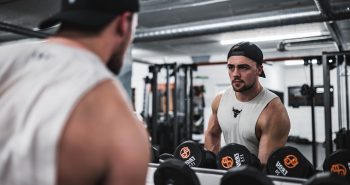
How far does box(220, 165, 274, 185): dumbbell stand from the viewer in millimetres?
1106

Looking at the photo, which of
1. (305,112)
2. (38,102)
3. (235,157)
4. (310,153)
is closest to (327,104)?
(235,157)

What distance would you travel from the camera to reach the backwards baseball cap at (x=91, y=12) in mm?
758

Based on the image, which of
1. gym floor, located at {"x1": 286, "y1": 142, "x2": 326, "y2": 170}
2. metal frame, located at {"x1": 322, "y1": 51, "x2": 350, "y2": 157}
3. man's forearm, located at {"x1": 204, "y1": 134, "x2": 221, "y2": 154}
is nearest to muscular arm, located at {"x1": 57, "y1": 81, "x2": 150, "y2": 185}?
man's forearm, located at {"x1": 204, "y1": 134, "x2": 221, "y2": 154}

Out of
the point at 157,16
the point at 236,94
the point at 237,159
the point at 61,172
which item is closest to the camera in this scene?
the point at 61,172

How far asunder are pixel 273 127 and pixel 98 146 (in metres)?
1.53

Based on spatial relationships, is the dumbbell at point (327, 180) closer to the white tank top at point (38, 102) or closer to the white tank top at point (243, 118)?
the white tank top at point (38, 102)

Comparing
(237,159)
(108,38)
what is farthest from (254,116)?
(108,38)

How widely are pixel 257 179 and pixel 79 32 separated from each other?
2.43 feet

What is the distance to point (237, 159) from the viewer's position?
1604 mm

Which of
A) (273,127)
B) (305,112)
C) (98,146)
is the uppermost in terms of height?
(98,146)

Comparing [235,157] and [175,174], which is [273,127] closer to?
[235,157]

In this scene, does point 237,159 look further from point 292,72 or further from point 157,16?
point 292,72

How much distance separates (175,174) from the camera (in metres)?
1.31

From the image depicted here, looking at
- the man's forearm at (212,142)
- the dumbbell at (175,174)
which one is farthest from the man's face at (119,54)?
the man's forearm at (212,142)
